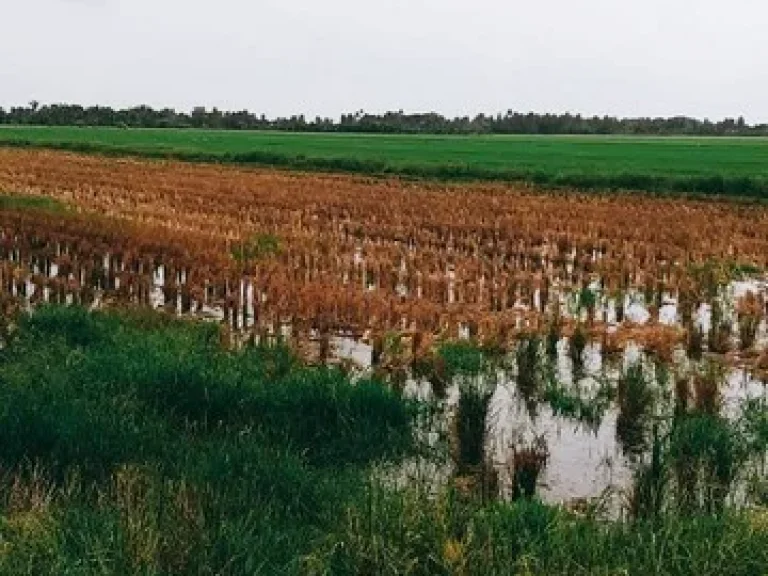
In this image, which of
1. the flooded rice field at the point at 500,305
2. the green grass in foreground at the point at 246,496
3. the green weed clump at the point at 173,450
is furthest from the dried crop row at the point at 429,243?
the green grass in foreground at the point at 246,496

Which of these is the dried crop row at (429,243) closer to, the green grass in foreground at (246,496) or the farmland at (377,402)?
the farmland at (377,402)

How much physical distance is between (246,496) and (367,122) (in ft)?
380

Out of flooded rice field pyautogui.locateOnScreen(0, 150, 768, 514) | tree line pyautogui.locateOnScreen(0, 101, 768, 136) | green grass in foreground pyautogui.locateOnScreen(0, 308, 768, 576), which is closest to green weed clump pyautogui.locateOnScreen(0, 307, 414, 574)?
green grass in foreground pyautogui.locateOnScreen(0, 308, 768, 576)

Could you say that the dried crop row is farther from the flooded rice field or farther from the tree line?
the tree line

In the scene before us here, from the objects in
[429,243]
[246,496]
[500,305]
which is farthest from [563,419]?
[429,243]

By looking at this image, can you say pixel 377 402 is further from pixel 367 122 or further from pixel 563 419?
pixel 367 122

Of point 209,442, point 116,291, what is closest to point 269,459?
point 209,442

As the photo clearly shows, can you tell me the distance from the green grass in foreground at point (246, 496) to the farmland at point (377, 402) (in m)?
0.02

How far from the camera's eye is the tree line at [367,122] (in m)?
122

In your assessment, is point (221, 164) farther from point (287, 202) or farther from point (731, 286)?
point (731, 286)

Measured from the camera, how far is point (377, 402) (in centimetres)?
779

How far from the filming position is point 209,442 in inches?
268

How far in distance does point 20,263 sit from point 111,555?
36.9 feet

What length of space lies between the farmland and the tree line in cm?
10156
